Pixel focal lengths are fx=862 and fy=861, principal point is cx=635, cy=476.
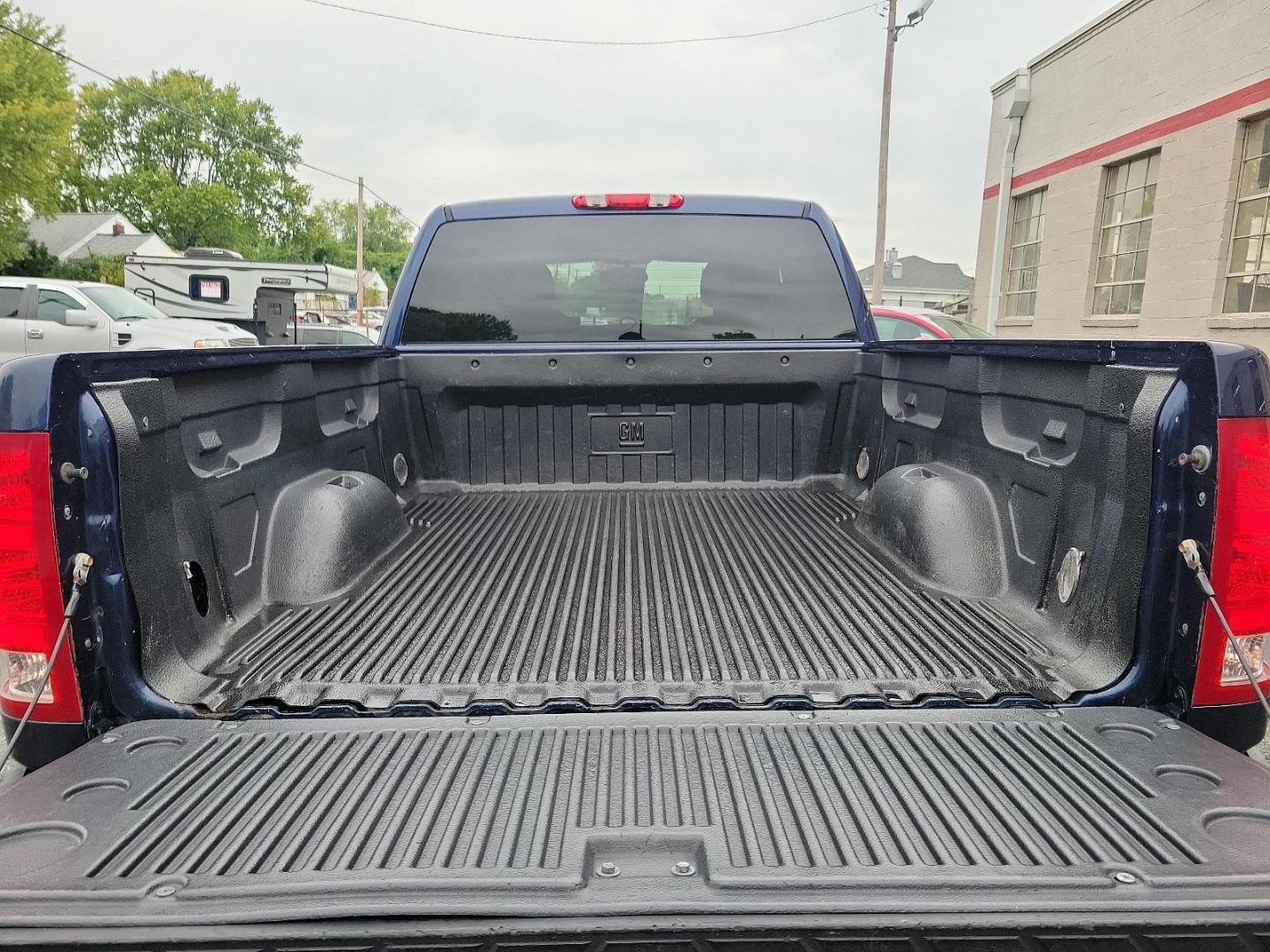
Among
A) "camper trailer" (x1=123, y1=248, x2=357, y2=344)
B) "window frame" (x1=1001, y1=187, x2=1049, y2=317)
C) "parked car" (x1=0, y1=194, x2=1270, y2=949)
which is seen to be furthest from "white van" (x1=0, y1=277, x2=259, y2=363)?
"window frame" (x1=1001, y1=187, x2=1049, y2=317)

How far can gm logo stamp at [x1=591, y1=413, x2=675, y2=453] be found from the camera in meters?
3.77

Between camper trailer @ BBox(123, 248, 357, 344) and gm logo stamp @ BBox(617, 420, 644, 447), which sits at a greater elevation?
camper trailer @ BBox(123, 248, 357, 344)

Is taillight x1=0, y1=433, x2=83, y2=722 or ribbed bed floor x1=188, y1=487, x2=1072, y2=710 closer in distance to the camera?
taillight x1=0, y1=433, x2=83, y2=722

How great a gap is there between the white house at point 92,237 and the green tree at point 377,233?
152ft

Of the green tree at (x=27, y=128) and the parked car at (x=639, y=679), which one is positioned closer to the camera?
the parked car at (x=639, y=679)

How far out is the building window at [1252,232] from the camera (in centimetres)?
1077

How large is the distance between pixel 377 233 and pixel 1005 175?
108 meters

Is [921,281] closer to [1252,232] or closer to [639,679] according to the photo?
[1252,232]

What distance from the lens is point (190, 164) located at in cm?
6694

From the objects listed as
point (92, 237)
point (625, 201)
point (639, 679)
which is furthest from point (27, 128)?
point (92, 237)

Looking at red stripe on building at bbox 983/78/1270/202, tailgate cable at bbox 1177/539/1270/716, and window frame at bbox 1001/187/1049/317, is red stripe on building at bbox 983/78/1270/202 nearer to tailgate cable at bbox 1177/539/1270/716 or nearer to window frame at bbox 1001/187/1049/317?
window frame at bbox 1001/187/1049/317

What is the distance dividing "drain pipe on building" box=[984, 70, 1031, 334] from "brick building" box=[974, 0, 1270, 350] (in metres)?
0.03

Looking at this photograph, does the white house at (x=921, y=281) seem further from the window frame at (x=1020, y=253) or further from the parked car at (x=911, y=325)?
the parked car at (x=911, y=325)

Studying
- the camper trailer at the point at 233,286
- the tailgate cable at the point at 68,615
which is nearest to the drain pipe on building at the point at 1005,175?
the camper trailer at the point at 233,286
